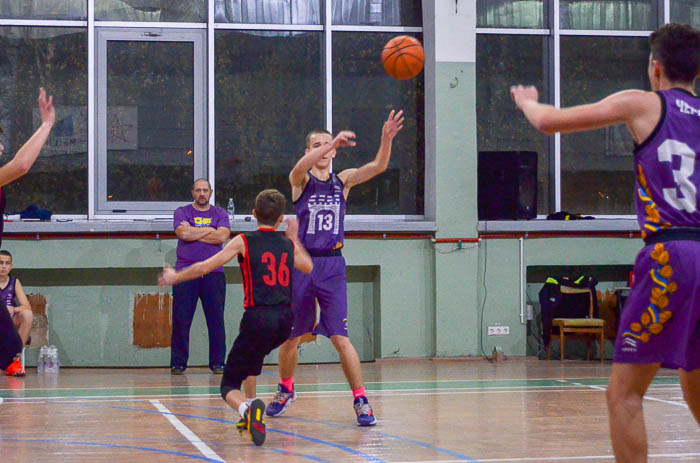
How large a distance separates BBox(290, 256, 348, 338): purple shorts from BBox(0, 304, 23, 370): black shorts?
73.5 inches

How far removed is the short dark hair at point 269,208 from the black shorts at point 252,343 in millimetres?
555

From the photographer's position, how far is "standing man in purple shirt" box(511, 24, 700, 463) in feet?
11.2

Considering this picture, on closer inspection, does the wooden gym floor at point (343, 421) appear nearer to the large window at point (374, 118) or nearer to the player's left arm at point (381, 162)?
the player's left arm at point (381, 162)

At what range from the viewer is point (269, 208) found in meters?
5.88

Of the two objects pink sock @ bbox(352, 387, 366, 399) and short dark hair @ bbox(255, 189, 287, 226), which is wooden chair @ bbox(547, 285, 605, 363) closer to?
pink sock @ bbox(352, 387, 366, 399)

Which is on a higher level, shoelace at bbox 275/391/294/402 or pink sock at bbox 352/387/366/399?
pink sock at bbox 352/387/366/399

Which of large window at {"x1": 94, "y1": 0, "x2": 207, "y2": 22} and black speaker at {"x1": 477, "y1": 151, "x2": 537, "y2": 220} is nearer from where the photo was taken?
black speaker at {"x1": 477, "y1": 151, "x2": 537, "y2": 220}

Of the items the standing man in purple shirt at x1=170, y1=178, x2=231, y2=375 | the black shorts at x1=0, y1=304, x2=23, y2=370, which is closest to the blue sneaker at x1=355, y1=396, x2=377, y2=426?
the black shorts at x1=0, y1=304, x2=23, y2=370

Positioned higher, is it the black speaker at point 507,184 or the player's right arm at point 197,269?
the black speaker at point 507,184

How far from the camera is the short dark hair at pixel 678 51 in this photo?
11.7ft

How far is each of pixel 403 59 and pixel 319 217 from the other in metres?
2.49

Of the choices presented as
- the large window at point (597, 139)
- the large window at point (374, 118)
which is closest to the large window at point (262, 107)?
the large window at point (374, 118)

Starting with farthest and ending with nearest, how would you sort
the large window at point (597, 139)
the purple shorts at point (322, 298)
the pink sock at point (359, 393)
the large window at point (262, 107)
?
the large window at point (597, 139) < the large window at point (262, 107) < the purple shorts at point (322, 298) < the pink sock at point (359, 393)

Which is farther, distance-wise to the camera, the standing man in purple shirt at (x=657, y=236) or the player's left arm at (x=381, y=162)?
the player's left arm at (x=381, y=162)
